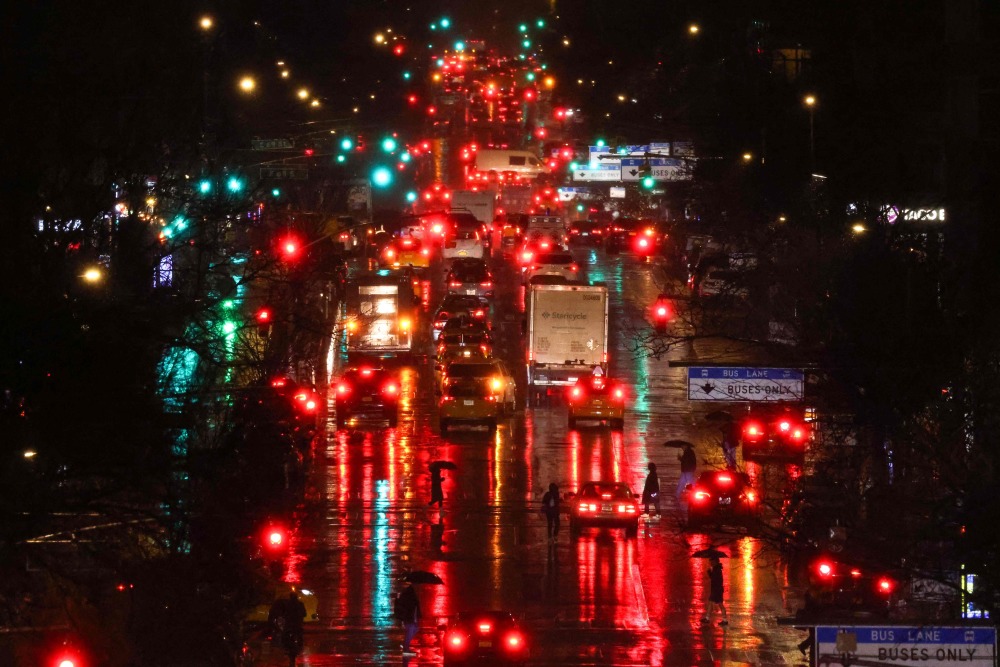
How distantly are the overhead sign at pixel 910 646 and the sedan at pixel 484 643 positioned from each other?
18.4 ft

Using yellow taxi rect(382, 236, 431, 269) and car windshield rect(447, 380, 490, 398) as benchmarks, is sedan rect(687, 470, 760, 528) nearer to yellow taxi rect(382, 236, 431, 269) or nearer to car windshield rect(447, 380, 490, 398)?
car windshield rect(447, 380, 490, 398)

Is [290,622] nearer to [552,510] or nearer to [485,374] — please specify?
[552,510]

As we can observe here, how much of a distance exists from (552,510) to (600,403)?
1054 centimetres

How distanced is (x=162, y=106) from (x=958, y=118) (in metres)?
23.6

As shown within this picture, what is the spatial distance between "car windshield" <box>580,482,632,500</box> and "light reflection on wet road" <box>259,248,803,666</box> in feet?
2.85

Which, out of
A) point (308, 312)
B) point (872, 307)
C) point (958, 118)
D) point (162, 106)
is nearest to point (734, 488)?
point (872, 307)

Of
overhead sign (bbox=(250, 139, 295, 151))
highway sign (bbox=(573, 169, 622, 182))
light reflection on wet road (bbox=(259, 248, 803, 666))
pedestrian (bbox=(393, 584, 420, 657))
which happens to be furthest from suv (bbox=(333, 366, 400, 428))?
highway sign (bbox=(573, 169, 622, 182))

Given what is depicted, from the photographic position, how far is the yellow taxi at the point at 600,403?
37.2 m

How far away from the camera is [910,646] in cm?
1457

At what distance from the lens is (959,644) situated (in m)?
14.5

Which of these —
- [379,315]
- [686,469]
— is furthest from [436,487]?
[379,315]

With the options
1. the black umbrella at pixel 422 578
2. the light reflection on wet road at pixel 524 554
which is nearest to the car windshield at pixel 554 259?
the light reflection on wet road at pixel 524 554

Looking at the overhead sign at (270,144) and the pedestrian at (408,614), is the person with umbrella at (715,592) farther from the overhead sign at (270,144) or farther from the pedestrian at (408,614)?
the overhead sign at (270,144)

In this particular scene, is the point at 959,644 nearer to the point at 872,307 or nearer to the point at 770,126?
the point at 872,307
